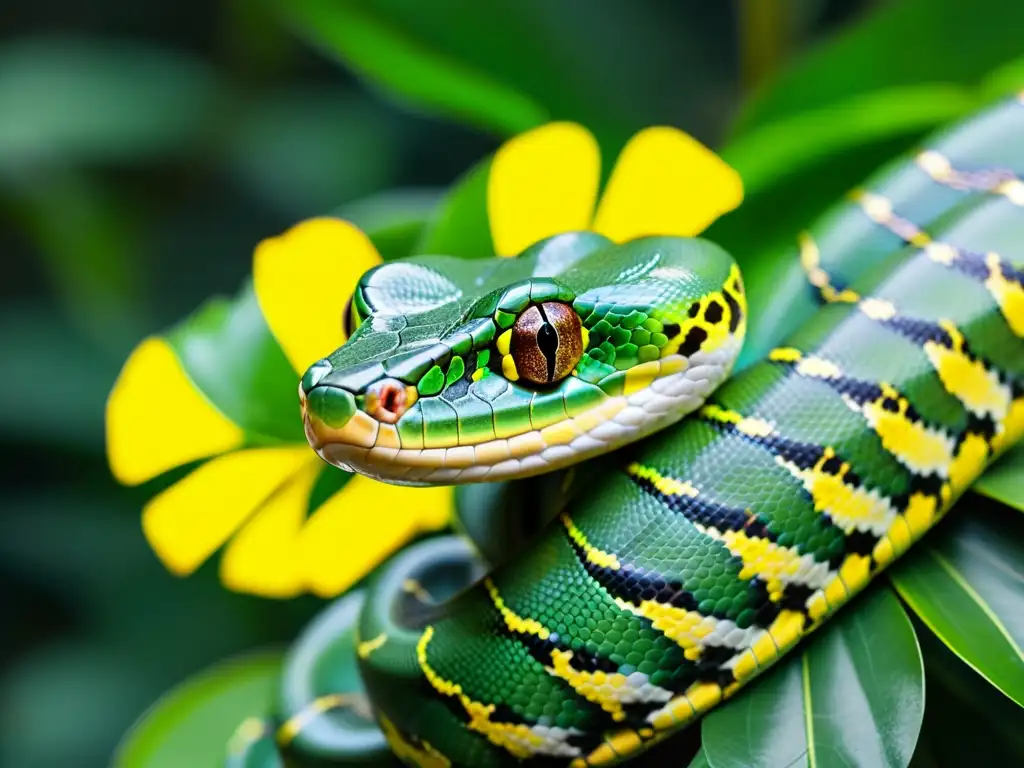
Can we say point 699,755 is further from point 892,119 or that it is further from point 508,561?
point 892,119

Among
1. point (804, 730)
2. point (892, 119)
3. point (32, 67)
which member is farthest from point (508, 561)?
point (32, 67)

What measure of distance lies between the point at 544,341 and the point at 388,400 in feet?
0.52

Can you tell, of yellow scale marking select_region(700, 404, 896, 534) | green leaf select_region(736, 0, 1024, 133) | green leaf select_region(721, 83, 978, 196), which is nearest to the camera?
yellow scale marking select_region(700, 404, 896, 534)

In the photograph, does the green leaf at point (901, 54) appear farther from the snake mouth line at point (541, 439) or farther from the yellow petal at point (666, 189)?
the snake mouth line at point (541, 439)

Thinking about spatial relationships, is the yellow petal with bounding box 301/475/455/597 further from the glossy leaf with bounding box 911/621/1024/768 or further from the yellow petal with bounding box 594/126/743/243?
the glossy leaf with bounding box 911/621/1024/768

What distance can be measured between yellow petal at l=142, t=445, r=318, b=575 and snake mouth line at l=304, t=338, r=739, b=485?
1.43 feet

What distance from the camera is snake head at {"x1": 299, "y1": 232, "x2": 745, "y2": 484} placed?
85cm

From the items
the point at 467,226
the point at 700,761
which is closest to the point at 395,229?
the point at 467,226

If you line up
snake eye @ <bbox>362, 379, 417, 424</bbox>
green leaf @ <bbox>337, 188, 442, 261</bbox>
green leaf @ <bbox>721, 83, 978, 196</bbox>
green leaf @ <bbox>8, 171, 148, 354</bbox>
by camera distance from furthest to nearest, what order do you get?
green leaf @ <bbox>8, 171, 148, 354</bbox> → green leaf @ <bbox>337, 188, 442, 261</bbox> → green leaf @ <bbox>721, 83, 978, 196</bbox> → snake eye @ <bbox>362, 379, 417, 424</bbox>

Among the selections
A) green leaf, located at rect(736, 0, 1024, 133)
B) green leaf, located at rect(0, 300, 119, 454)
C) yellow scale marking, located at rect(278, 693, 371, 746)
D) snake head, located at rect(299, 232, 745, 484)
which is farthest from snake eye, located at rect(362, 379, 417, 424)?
green leaf, located at rect(0, 300, 119, 454)

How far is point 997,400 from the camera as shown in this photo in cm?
103

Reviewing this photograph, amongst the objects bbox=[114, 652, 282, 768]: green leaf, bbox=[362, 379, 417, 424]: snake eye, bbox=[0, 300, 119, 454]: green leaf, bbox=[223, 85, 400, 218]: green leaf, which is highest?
bbox=[362, 379, 417, 424]: snake eye

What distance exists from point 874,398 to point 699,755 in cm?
38

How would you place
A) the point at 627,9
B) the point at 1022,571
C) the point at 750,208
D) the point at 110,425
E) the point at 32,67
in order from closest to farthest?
the point at 1022,571 → the point at 110,425 → the point at 750,208 → the point at 627,9 → the point at 32,67
